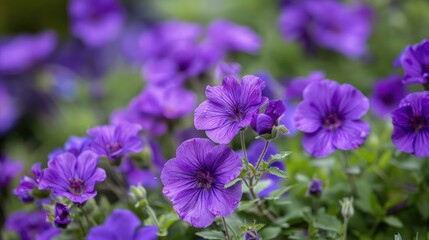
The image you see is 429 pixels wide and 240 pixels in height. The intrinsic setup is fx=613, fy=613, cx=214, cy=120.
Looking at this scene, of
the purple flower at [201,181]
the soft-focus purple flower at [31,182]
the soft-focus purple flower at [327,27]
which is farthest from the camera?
the soft-focus purple flower at [327,27]

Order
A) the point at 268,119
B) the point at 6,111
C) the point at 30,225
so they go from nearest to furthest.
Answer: the point at 268,119 < the point at 30,225 < the point at 6,111

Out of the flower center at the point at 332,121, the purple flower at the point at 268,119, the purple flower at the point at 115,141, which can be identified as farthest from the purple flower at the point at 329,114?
the purple flower at the point at 115,141

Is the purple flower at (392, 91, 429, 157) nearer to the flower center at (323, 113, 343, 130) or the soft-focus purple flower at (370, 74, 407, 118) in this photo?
the flower center at (323, 113, 343, 130)

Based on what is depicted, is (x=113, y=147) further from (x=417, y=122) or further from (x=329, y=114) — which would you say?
(x=417, y=122)

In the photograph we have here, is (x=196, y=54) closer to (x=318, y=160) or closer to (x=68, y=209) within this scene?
(x=318, y=160)

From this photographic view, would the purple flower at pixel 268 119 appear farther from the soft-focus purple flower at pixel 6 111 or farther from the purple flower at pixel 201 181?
the soft-focus purple flower at pixel 6 111

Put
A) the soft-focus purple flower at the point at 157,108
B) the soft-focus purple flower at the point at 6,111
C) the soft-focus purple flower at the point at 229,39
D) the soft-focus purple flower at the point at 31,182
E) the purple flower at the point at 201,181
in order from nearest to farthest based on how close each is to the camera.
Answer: the purple flower at the point at 201,181 < the soft-focus purple flower at the point at 31,182 < the soft-focus purple flower at the point at 157,108 < the soft-focus purple flower at the point at 229,39 < the soft-focus purple flower at the point at 6,111

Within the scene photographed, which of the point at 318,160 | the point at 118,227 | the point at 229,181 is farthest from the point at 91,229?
the point at 318,160

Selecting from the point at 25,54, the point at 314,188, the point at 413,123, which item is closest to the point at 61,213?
the point at 314,188
